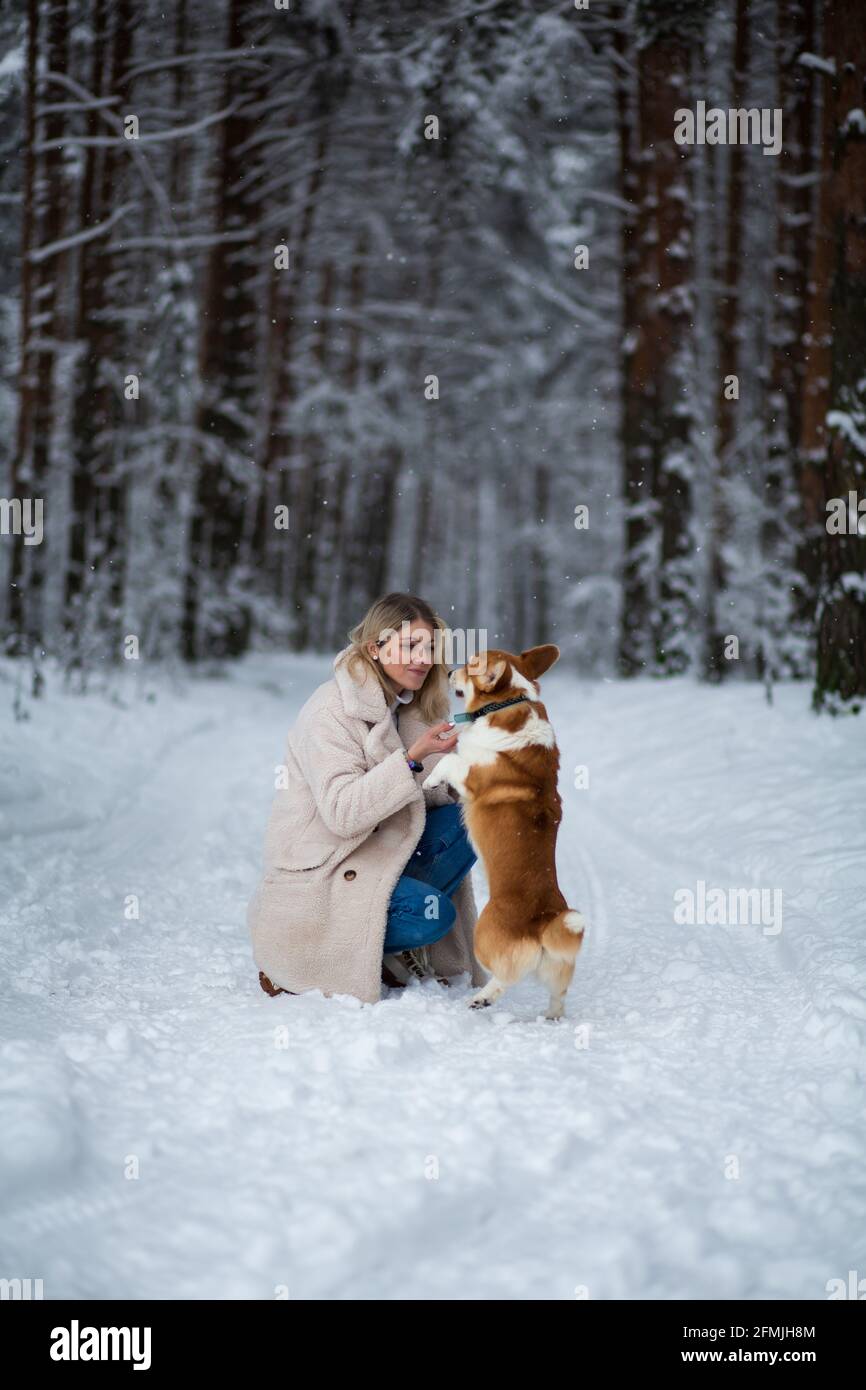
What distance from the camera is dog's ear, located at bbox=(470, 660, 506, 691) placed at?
4301mm

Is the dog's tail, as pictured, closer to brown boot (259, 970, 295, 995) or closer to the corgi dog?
the corgi dog

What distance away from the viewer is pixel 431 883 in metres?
4.59

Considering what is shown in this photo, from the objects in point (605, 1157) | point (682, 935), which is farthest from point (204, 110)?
point (605, 1157)

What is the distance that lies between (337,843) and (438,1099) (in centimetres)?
132

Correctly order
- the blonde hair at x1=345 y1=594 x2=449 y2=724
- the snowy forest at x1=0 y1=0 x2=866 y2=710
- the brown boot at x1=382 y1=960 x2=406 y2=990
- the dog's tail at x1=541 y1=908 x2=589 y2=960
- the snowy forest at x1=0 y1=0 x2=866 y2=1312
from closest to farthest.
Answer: the snowy forest at x1=0 y1=0 x2=866 y2=1312 < the dog's tail at x1=541 y1=908 x2=589 y2=960 < the blonde hair at x1=345 y1=594 x2=449 y2=724 < the brown boot at x1=382 y1=960 x2=406 y2=990 < the snowy forest at x1=0 y1=0 x2=866 y2=710

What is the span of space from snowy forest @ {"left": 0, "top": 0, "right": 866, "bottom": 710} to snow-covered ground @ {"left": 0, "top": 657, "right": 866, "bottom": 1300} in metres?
4.80

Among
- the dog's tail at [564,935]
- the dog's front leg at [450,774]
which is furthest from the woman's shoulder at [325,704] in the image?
the dog's tail at [564,935]

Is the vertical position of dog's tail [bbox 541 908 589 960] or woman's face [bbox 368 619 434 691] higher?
woman's face [bbox 368 619 434 691]

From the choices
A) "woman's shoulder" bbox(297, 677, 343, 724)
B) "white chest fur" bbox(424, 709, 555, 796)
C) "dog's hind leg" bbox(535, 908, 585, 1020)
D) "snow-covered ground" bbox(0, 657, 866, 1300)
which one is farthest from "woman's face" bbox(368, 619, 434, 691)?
"snow-covered ground" bbox(0, 657, 866, 1300)

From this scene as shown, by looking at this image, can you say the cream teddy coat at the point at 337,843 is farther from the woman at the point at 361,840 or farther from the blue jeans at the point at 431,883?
the blue jeans at the point at 431,883

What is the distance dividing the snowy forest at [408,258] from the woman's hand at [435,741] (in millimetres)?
5317

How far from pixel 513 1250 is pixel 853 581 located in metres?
7.07

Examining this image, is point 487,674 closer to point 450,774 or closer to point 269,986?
point 450,774

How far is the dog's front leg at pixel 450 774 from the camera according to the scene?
430cm
